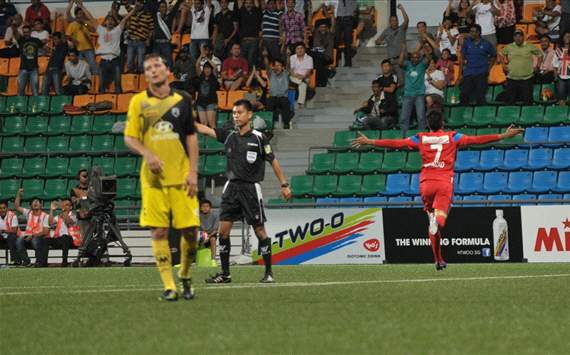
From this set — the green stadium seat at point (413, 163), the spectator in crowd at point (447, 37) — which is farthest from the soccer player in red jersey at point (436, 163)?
the spectator in crowd at point (447, 37)

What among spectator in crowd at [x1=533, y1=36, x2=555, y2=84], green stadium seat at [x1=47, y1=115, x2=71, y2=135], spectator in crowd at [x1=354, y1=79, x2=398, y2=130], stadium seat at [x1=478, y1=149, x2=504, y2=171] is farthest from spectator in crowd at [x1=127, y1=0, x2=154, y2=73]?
spectator in crowd at [x1=533, y1=36, x2=555, y2=84]

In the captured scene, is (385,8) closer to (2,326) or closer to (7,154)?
(7,154)

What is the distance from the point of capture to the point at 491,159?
90.8 feet

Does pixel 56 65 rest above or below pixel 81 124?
above

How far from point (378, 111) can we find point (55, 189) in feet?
27.3

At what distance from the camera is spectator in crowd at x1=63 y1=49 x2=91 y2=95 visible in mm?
33906

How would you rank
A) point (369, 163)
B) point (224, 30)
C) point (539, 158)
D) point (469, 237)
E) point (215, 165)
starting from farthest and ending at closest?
point (224, 30)
point (215, 165)
point (369, 163)
point (539, 158)
point (469, 237)

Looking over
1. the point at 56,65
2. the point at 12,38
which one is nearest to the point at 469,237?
the point at 56,65

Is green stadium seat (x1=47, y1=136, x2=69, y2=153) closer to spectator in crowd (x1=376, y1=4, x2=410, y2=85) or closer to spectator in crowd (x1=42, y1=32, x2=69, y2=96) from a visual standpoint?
spectator in crowd (x1=42, y1=32, x2=69, y2=96)

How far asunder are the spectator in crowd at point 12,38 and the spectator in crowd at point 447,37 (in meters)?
12.7

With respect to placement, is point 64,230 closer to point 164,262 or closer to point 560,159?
point 560,159

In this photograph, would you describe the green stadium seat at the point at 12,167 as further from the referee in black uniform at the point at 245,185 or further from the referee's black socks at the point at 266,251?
the referee's black socks at the point at 266,251

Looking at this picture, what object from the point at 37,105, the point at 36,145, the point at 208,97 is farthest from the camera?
the point at 37,105

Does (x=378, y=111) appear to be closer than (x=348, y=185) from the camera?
No
